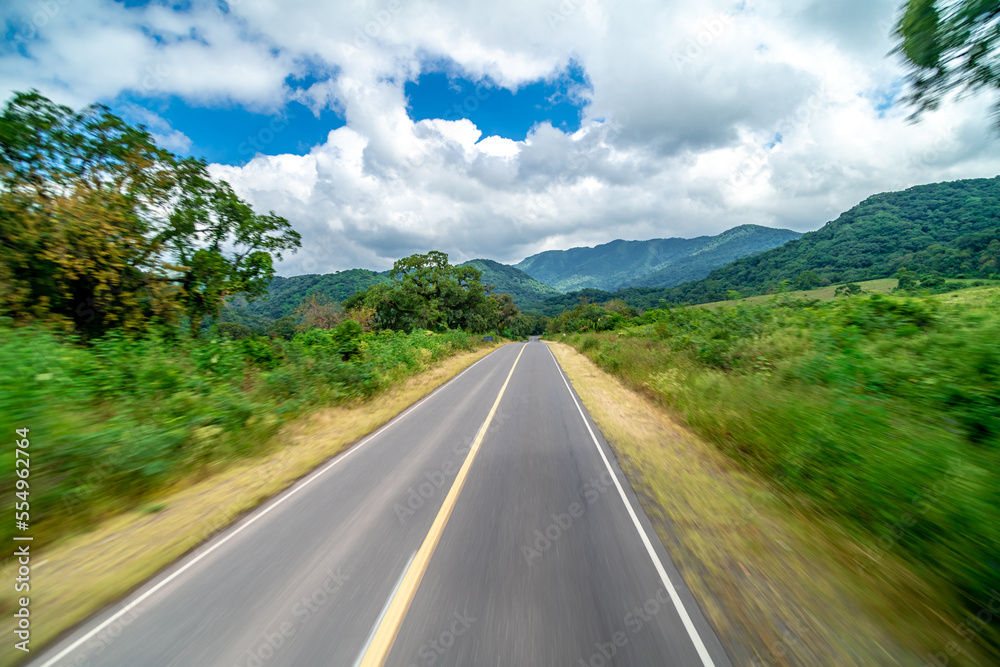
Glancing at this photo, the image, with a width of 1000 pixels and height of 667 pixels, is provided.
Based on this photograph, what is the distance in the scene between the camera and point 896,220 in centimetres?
3291

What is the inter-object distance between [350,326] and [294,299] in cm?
7965

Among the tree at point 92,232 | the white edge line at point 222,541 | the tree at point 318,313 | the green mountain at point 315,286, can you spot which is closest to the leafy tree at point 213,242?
the tree at point 92,232

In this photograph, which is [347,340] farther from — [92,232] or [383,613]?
[383,613]

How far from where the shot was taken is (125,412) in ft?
18.1

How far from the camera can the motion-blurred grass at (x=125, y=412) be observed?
167 inches

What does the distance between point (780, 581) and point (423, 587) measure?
3.31 metres

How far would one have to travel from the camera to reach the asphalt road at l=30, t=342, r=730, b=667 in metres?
2.48

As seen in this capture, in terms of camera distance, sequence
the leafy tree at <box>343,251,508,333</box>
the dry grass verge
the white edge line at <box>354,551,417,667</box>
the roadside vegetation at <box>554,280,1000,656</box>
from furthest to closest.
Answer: the leafy tree at <box>343,251,508,333</box> < the roadside vegetation at <box>554,280,1000,656</box> < the dry grass verge < the white edge line at <box>354,551,417,667</box>

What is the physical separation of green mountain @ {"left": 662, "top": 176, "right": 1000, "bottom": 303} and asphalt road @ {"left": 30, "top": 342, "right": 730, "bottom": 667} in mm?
15854

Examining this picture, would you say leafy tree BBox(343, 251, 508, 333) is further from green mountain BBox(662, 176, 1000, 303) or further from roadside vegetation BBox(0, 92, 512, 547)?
green mountain BBox(662, 176, 1000, 303)

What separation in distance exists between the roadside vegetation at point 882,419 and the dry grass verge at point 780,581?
200mm

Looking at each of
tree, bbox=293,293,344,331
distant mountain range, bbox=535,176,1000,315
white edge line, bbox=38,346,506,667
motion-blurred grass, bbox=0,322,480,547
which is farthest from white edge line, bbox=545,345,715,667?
tree, bbox=293,293,344,331

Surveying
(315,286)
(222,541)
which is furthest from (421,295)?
(315,286)

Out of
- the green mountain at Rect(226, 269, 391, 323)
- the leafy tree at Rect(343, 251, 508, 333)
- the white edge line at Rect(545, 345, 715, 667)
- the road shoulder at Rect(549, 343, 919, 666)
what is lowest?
the road shoulder at Rect(549, 343, 919, 666)
